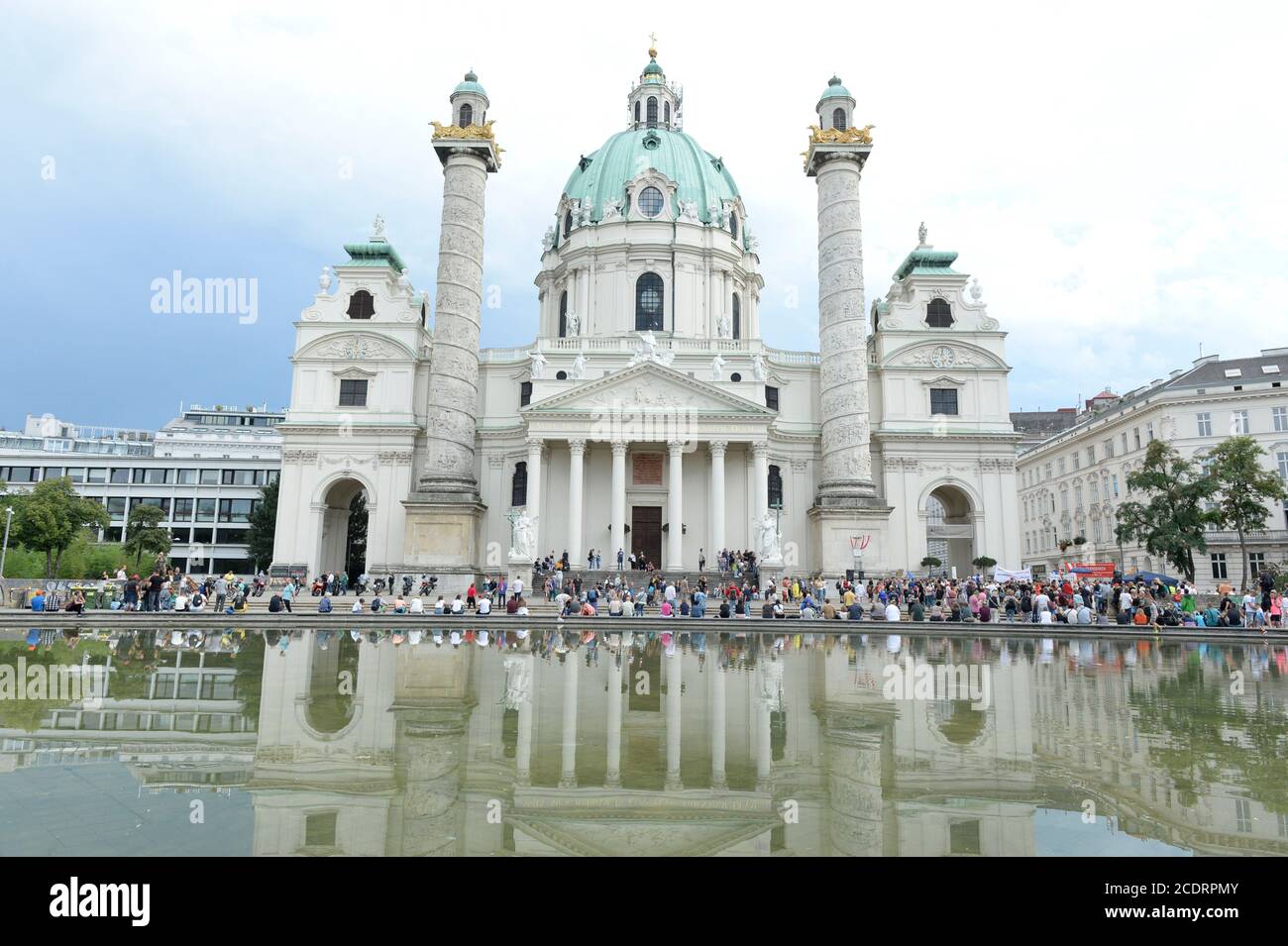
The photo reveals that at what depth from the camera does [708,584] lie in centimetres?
3172

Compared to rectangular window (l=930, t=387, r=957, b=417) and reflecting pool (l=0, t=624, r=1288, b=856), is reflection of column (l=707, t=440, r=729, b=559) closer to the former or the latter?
rectangular window (l=930, t=387, r=957, b=417)

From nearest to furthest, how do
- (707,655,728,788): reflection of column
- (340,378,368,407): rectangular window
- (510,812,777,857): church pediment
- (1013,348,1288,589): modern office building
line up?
(510,812,777,857): church pediment → (707,655,728,788): reflection of column → (340,378,368,407): rectangular window → (1013,348,1288,589): modern office building

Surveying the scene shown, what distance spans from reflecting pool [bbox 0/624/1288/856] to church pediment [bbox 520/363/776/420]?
24.2 m

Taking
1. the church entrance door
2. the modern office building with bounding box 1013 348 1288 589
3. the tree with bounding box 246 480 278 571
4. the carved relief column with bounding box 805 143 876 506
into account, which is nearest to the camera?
the carved relief column with bounding box 805 143 876 506

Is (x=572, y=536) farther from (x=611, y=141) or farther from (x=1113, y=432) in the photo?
(x=1113, y=432)

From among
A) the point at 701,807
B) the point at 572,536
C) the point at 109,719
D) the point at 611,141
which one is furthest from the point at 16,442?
the point at 701,807

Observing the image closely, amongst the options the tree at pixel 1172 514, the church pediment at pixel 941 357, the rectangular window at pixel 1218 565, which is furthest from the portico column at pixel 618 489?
the rectangular window at pixel 1218 565

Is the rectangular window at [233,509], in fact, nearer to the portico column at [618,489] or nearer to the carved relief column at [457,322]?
the carved relief column at [457,322]

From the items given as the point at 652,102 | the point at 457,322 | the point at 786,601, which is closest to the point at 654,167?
the point at 652,102

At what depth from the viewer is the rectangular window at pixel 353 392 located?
39.2m

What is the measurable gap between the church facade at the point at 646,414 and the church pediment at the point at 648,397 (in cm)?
9

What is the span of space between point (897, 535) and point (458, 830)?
3621 centimetres

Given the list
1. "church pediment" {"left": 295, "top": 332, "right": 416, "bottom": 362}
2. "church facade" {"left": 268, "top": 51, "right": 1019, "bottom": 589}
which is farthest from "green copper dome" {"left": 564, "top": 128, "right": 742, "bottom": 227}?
"church pediment" {"left": 295, "top": 332, "right": 416, "bottom": 362}

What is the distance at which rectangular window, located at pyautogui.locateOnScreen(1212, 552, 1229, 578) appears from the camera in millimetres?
42312
